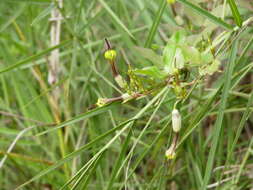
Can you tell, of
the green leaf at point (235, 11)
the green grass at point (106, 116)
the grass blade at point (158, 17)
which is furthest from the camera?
the green grass at point (106, 116)

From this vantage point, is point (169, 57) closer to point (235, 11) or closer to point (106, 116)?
point (235, 11)

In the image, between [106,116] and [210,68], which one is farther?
[106,116]

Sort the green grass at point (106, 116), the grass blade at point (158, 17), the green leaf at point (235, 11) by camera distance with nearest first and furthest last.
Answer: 1. the green leaf at point (235, 11)
2. the grass blade at point (158, 17)
3. the green grass at point (106, 116)

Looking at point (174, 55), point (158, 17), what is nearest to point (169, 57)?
point (174, 55)

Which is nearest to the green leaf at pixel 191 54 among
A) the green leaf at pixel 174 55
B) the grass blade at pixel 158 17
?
the green leaf at pixel 174 55

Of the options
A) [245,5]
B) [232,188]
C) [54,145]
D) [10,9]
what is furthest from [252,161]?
[10,9]

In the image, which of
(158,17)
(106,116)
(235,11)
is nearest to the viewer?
(235,11)

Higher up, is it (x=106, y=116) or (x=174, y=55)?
(x=174, y=55)

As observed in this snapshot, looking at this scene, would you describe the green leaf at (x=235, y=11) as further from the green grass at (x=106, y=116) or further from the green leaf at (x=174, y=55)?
the green grass at (x=106, y=116)

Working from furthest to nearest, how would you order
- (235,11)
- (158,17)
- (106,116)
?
(106,116) < (158,17) < (235,11)

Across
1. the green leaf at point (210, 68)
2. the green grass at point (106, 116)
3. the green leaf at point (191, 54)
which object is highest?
the green leaf at point (191, 54)

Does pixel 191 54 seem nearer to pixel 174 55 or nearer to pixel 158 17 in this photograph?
pixel 174 55

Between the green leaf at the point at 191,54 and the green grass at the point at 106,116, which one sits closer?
the green leaf at the point at 191,54
